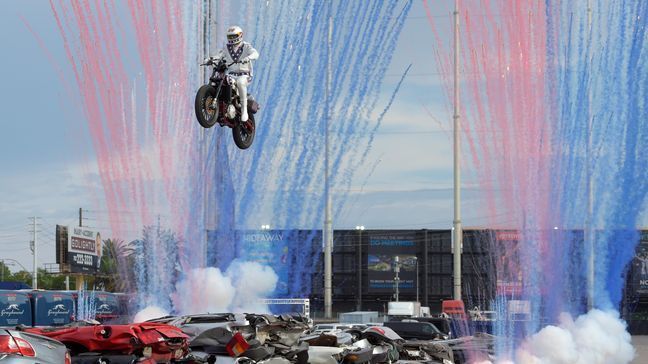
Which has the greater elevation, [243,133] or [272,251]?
[243,133]

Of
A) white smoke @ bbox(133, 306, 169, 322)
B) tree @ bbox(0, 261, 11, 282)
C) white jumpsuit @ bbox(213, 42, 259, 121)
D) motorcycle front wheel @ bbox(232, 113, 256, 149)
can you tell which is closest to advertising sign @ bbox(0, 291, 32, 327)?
white smoke @ bbox(133, 306, 169, 322)

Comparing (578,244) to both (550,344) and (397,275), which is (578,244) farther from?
(397,275)

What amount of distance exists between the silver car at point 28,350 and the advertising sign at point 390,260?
67776 millimetres

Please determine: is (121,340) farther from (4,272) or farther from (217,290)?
(4,272)

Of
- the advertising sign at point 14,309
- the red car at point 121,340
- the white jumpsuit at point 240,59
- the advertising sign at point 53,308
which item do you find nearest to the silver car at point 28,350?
Result: the red car at point 121,340

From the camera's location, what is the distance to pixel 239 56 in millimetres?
24438

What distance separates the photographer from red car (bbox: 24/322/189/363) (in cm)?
1798

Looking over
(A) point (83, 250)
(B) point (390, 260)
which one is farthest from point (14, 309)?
(B) point (390, 260)

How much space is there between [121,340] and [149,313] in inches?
1219

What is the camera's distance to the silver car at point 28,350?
14.9m

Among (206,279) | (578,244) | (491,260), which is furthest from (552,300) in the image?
(491,260)

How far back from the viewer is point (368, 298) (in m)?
83.5

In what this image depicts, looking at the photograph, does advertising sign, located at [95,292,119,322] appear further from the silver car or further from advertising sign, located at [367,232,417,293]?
the silver car

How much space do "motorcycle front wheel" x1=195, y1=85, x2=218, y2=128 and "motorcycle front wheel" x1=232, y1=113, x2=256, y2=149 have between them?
1118 mm
